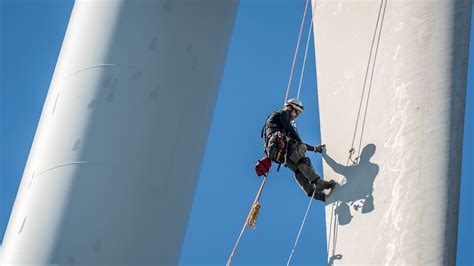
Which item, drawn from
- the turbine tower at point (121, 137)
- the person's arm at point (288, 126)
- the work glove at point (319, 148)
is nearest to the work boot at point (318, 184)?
the work glove at point (319, 148)

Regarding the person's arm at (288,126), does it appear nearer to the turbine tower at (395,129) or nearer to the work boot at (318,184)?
the turbine tower at (395,129)

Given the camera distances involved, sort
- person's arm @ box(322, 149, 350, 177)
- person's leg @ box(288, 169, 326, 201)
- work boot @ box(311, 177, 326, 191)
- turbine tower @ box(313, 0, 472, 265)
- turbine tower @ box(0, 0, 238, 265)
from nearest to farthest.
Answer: turbine tower @ box(313, 0, 472, 265) → turbine tower @ box(0, 0, 238, 265) → person's arm @ box(322, 149, 350, 177) → work boot @ box(311, 177, 326, 191) → person's leg @ box(288, 169, 326, 201)

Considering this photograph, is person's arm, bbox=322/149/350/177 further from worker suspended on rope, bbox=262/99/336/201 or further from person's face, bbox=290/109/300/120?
person's face, bbox=290/109/300/120

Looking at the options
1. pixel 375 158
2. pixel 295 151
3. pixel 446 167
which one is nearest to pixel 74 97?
pixel 295 151

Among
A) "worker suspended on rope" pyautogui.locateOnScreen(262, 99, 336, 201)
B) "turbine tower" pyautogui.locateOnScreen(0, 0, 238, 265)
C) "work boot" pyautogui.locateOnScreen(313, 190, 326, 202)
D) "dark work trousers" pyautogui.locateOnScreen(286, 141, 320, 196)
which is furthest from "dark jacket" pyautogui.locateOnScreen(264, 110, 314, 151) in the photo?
"turbine tower" pyautogui.locateOnScreen(0, 0, 238, 265)

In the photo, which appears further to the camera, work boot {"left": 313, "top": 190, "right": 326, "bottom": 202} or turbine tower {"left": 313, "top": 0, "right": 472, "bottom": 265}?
work boot {"left": 313, "top": 190, "right": 326, "bottom": 202}

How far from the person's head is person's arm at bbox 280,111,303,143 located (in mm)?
216

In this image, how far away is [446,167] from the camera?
1089 centimetres

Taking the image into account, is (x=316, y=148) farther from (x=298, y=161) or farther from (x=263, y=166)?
(x=263, y=166)

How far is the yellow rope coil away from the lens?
1254 centimetres

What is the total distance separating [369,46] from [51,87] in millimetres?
4104

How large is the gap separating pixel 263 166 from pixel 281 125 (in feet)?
1.98

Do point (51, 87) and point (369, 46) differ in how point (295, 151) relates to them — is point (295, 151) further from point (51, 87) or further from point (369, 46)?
point (51, 87)

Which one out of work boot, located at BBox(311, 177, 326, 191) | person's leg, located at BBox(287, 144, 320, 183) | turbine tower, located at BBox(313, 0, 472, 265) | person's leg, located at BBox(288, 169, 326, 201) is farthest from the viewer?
person's leg, located at BBox(287, 144, 320, 183)
